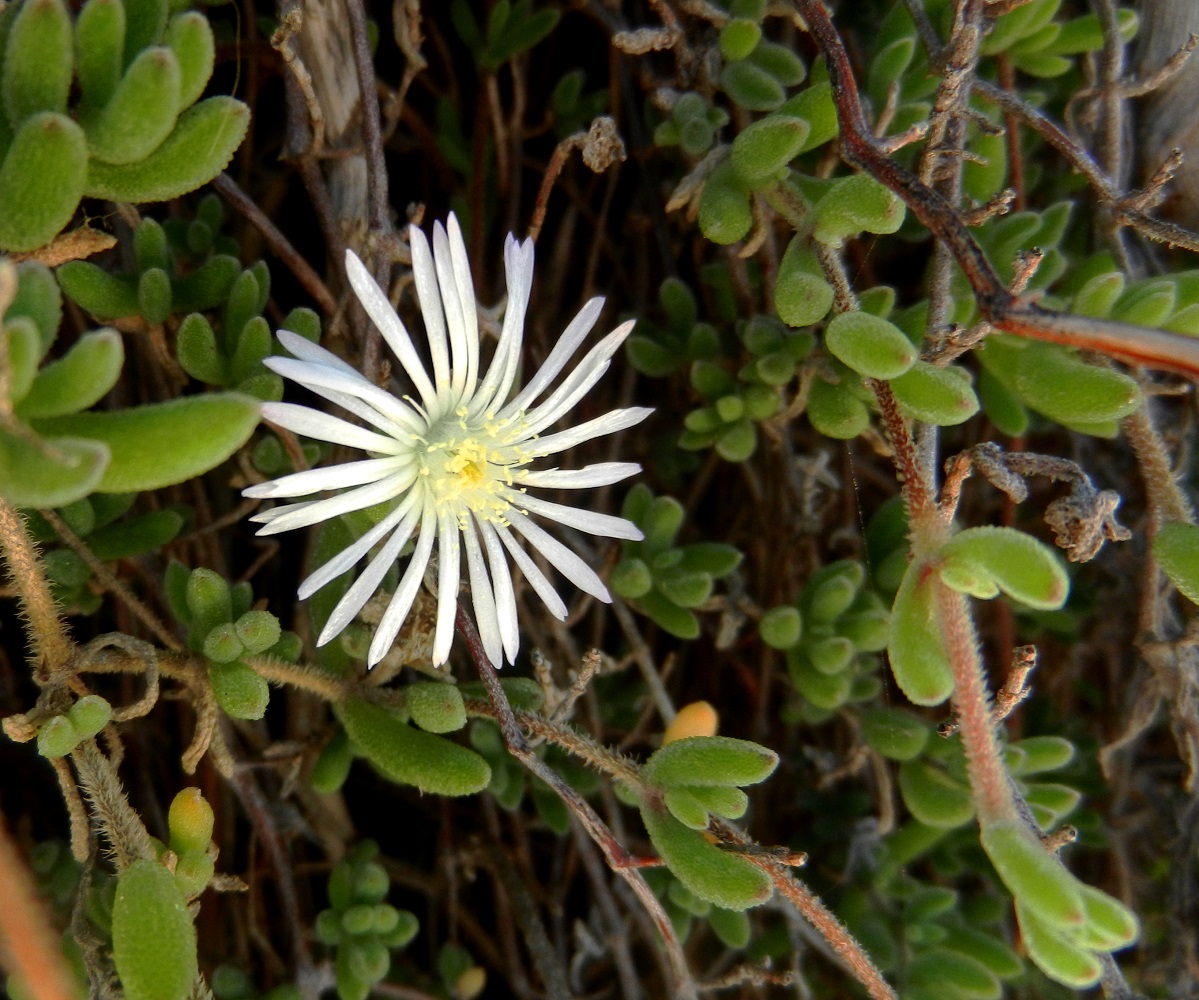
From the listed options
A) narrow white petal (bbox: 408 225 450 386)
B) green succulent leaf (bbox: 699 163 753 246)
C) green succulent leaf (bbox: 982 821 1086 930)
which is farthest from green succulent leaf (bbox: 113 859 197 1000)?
green succulent leaf (bbox: 699 163 753 246)

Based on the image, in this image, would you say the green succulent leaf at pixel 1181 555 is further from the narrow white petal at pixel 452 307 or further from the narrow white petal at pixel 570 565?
the narrow white petal at pixel 452 307

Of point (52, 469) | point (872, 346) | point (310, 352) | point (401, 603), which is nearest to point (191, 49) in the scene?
point (310, 352)

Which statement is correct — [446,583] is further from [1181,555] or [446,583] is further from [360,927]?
[1181,555]

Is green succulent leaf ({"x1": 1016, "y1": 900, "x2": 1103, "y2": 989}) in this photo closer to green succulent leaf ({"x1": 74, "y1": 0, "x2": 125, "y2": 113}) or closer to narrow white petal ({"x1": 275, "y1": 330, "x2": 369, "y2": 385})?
narrow white petal ({"x1": 275, "y1": 330, "x2": 369, "y2": 385})

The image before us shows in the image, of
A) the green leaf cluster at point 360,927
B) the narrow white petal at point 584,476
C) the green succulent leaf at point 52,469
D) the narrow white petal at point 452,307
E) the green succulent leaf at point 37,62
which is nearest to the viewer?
the green succulent leaf at point 52,469

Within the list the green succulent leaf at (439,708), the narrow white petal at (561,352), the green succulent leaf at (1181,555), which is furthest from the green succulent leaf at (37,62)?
the green succulent leaf at (1181,555)

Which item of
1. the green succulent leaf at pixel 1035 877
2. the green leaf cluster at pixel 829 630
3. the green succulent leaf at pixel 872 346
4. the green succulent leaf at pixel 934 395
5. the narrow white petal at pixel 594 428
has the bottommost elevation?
the green leaf cluster at pixel 829 630

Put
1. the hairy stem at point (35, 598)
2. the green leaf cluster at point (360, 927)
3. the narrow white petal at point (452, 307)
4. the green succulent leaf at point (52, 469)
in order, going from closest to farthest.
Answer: the green succulent leaf at point (52, 469) < the hairy stem at point (35, 598) < the narrow white petal at point (452, 307) < the green leaf cluster at point (360, 927)
